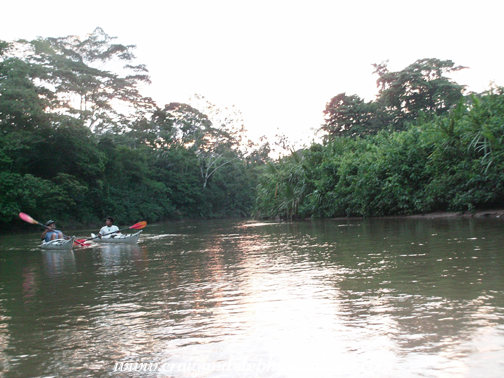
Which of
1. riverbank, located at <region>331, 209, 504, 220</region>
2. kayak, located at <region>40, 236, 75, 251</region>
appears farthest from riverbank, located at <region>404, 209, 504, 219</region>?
kayak, located at <region>40, 236, 75, 251</region>

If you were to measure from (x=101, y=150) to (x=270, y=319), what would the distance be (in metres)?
33.8

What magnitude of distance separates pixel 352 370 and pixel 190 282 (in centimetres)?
390

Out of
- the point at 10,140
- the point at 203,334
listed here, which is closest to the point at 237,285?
the point at 203,334

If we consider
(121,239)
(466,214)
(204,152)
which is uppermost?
(204,152)

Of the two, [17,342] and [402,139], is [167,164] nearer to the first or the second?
[402,139]

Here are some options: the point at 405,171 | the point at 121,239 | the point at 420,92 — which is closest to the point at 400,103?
the point at 420,92

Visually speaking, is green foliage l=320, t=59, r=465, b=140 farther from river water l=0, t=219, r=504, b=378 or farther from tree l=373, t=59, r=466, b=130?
river water l=0, t=219, r=504, b=378

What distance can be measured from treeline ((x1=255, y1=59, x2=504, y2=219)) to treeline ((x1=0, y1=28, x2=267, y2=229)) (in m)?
12.5

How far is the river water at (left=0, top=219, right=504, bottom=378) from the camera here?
10.5 feet

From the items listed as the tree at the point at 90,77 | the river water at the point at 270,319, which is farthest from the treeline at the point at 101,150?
the river water at the point at 270,319

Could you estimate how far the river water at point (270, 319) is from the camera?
3.19 metres

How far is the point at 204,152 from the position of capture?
51.4m

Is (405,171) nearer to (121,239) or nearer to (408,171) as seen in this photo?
Result: (408,171)

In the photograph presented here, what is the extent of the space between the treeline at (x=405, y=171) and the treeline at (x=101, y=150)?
12460 mm
